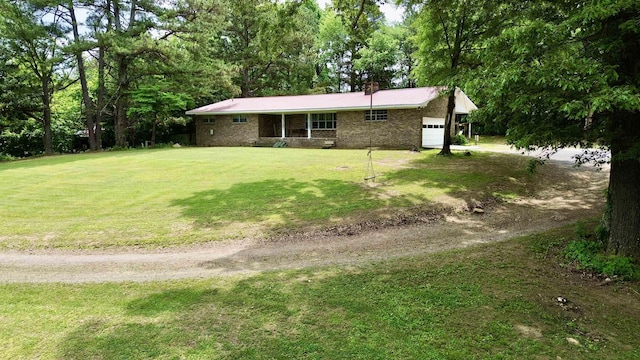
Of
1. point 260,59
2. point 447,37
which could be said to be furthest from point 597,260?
point 260,59

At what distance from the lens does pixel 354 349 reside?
3.80m

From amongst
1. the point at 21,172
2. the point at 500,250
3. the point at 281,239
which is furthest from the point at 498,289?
the point at 21,172

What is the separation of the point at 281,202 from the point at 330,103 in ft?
59.0

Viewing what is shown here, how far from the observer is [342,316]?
4.47 meters

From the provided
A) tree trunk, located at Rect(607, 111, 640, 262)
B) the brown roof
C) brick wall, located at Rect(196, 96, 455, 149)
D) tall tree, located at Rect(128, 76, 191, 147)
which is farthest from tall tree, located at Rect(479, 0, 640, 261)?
tall tree, located at Rect(128, 76, 191, 147)

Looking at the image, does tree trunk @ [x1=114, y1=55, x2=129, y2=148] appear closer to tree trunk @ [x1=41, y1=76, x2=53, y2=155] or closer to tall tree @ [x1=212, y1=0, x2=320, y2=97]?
tree trunk @ [x1=41, y1=76, x2=53, y2=155]

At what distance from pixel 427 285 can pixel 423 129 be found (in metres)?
19.9

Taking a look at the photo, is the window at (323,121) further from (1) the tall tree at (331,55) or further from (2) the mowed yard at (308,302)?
(2) the mowed yard at (308,302)

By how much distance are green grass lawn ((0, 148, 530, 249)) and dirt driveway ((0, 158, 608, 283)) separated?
2.08ft

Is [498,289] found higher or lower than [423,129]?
lower

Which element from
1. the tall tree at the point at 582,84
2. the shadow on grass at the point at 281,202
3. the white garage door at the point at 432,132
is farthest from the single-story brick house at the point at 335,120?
the tall tree at the point at 582,84

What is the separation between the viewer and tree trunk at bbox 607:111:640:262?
5.59m

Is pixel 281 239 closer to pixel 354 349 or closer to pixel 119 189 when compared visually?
pixel 354 349

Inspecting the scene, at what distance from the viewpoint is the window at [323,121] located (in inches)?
1083
